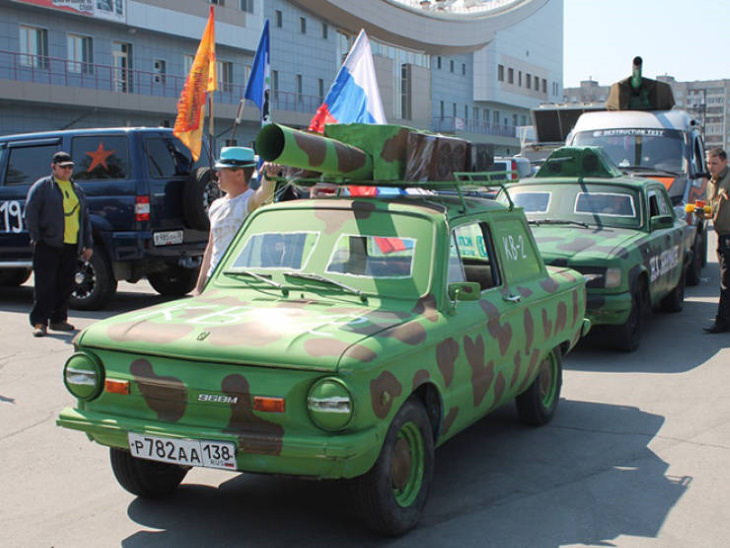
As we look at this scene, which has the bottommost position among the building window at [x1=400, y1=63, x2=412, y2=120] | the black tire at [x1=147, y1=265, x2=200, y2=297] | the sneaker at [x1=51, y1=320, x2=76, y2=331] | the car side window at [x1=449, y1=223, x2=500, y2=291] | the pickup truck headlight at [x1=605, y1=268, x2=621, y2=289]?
the sneaker at [x1=51, y1=320, x2=76, y2=331]

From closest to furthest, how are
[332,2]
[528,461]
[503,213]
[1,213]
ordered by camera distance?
[528,461] → [503,213] → [1,213] → [332,2]

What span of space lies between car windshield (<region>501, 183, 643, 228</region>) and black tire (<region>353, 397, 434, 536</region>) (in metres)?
6.07

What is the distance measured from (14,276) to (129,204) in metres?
3.96

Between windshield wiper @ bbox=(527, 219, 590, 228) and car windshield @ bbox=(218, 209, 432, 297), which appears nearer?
car windshield @ bbox=(218, 209, 432, 297)

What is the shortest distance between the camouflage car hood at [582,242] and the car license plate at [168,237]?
454cm

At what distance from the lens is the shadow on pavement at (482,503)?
178 inches

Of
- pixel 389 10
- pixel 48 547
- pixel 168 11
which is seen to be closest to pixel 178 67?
pixel 168 11

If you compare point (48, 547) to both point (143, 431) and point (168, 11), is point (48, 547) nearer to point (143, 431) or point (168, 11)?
point (143, 431)

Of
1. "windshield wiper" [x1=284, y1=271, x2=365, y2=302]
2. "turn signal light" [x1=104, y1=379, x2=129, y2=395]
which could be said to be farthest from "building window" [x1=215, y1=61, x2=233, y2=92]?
"turn signal light" [x1=104, y1=379, x2=129, y2=395]

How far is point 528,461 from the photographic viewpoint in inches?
226

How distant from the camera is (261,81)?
1321cm

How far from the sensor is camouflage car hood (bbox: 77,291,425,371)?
4145 millimetres

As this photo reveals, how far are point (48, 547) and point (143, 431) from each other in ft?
2.56

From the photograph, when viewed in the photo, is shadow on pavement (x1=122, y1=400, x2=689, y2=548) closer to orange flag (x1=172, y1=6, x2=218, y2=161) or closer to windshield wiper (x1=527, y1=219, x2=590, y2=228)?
windshield wiper (x1=527, y1=219, x2=590, y2=228)
